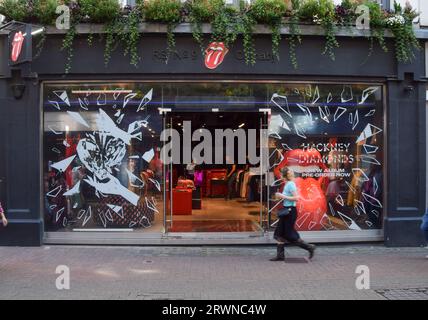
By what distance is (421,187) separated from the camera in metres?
10.6

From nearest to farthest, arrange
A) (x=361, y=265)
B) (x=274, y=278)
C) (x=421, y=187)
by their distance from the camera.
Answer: (x=274, y=278), (x=361, y=265), (x=421, y=187)

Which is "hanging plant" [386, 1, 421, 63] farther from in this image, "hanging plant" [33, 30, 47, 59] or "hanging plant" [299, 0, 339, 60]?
"hanging plant" [33, 30, 47, 59]

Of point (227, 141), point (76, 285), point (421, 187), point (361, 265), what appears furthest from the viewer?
point (227, 141)

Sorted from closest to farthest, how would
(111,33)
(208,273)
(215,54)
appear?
1. (208,273)
2. (111,33)
3. (215,54)

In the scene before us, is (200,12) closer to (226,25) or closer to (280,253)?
(226,25)

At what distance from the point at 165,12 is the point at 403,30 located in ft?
16.2

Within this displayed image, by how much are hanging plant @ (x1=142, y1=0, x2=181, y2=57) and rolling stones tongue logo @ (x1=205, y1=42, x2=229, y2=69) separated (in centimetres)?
Result: 77

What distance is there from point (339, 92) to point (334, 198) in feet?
7.67

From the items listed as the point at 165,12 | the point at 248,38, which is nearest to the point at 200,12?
the point at 165,12

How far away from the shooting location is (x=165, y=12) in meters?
9.84

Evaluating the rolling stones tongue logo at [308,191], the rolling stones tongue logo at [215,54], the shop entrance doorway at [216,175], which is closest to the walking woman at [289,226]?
the rolling stones tongue logo at [308,191]

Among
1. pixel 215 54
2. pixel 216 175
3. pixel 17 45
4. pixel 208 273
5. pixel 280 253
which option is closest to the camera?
pixel 208 273

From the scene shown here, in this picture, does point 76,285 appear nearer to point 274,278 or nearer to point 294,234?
point 274,278

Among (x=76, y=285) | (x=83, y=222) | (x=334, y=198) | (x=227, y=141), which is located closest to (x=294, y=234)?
(x=334, y=198)
